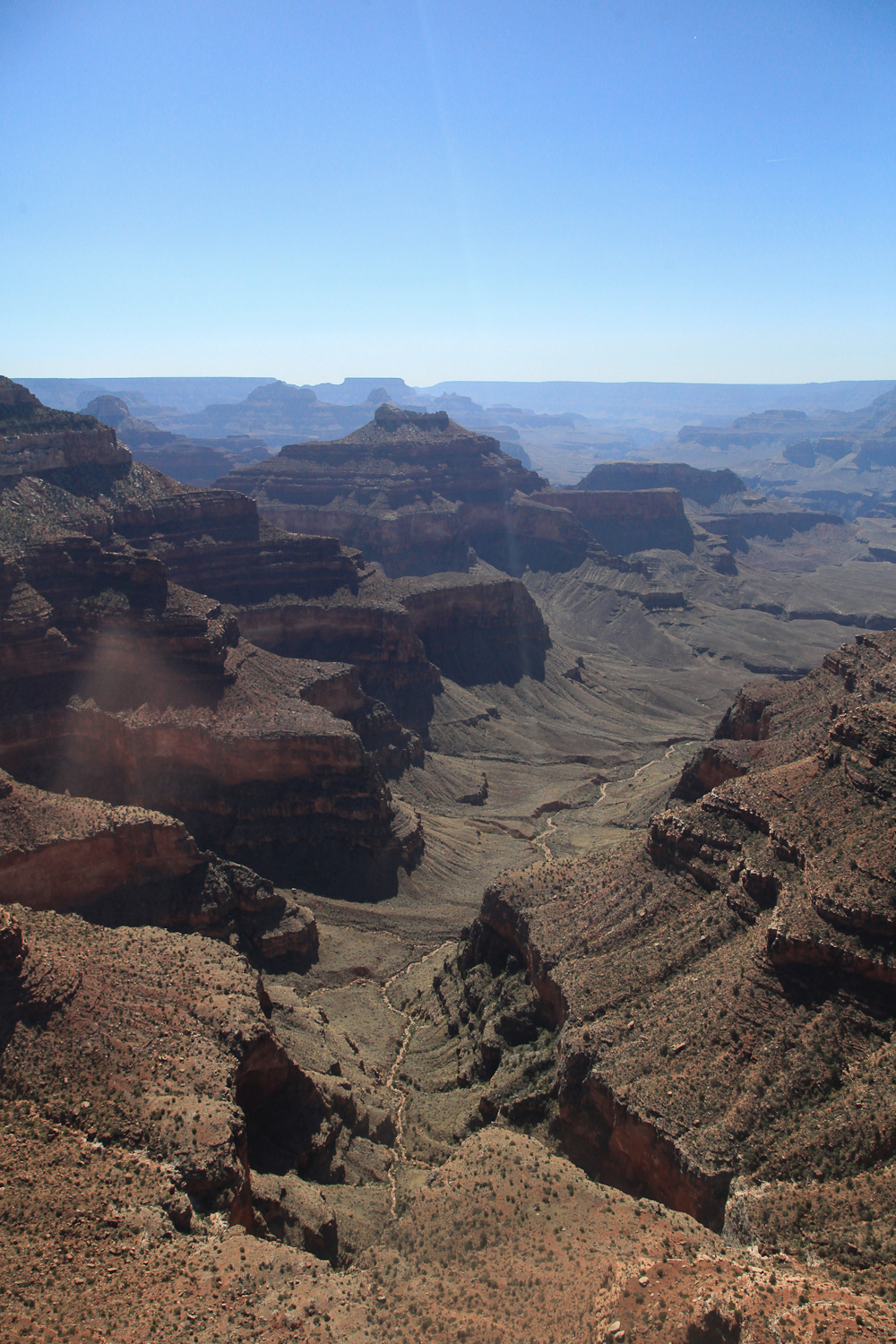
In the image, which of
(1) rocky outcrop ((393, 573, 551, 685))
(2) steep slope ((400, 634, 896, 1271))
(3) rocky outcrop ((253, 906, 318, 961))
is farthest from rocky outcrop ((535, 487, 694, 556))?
(3) rocky outcrop ((253, 906, 318, 961))

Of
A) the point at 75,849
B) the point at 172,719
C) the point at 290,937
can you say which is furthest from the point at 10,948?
the point at 172,719

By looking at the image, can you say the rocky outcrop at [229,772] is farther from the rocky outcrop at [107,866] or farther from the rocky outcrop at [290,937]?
the rocky outcrop at [107,866]

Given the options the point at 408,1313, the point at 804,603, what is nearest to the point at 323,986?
the point at 408,1313

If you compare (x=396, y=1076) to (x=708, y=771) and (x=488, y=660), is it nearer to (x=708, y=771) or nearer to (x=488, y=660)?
(x=708, y=771)

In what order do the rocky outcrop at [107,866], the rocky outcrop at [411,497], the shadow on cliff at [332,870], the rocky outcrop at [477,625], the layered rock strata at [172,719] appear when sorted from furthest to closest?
the rocky outcrop at [411,497] → the rocky outcrop at [477,625] → the layered rock strata at [172,719] → the shadow on cliff at [332,870] → the rocky outcrop at [107,866]

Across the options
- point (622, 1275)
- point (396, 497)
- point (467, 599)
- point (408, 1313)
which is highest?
point (396, 497)

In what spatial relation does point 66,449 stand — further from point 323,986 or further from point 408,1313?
point 408,1313

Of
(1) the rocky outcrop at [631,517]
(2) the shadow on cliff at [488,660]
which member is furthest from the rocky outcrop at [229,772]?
(1) the rocky outcrop at [631,517]
